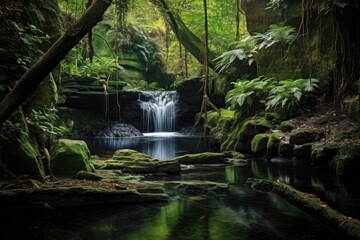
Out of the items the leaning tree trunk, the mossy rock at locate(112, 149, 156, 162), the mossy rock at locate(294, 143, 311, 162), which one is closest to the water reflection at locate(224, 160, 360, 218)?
the mossy rock at locate(294, 143, 311, 162)

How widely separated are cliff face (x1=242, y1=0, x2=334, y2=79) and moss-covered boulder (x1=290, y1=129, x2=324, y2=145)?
3027 millimetres

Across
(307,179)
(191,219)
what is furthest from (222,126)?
(191,219)

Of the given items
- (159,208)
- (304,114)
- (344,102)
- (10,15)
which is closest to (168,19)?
(304,114)

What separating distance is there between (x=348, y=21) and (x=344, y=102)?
2.27m

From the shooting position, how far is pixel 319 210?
179 inches

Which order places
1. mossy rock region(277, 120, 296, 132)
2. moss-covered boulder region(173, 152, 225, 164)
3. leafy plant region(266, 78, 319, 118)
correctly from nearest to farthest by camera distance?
1. moss-covered boulder region(173, 152, 225, 164)
2. mossy rock region(277, 120, 296, 132)
3. leafy plant region(266, 78, 319, 118)

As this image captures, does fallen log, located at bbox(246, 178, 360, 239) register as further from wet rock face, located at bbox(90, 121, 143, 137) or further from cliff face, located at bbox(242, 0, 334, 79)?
wet rock face, located at bbox(90, 121, 143, 137)

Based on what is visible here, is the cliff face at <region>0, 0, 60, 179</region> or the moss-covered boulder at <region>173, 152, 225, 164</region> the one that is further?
the moss-covered boulder at <region>173, 152, 225, 164</region>

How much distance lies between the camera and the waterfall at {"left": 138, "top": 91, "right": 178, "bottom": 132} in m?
21.9

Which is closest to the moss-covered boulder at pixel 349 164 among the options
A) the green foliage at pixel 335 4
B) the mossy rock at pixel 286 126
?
the mossy rock at pixel 286 126

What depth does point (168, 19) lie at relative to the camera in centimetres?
1803

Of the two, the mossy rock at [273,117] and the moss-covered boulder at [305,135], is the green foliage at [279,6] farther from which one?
the moss-covered boulder at [305,135]

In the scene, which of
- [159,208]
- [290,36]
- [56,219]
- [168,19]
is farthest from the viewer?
[168,19]

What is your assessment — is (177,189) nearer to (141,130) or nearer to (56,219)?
(56,219)
